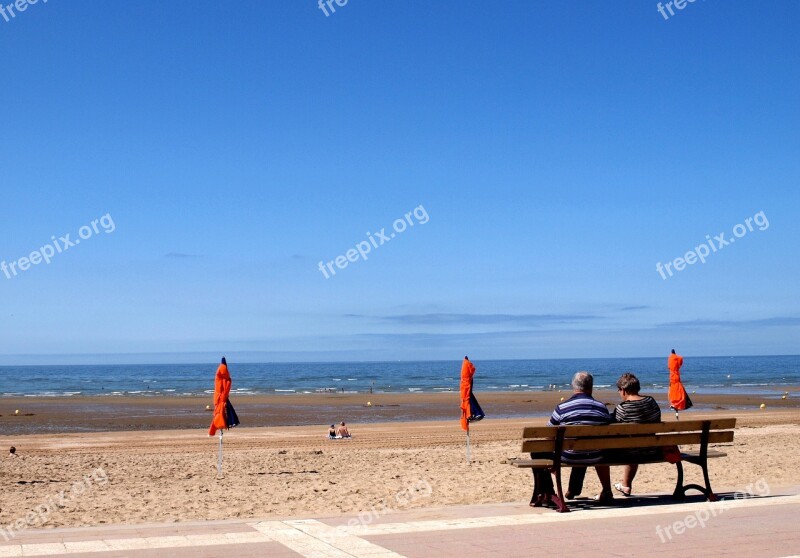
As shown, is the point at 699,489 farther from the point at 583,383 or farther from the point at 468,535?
the point at 468,535

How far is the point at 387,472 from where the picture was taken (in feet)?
40.6

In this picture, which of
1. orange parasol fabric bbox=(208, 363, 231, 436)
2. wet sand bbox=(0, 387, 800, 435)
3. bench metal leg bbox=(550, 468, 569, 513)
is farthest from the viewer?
wet sand bbox=(0, 387, 800, 435)

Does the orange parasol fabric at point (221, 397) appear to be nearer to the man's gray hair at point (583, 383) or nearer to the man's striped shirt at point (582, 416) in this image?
the man's striped shirt at point (582, 416)

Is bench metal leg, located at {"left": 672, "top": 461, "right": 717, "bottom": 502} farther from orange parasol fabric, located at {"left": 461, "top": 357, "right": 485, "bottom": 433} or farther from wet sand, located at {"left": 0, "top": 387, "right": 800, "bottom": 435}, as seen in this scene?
wet sand, located at {"left": 0, "top": 387, "right": 800, "bottom": 435}

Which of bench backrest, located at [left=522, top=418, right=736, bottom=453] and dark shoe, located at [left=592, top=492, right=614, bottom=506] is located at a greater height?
bench backrest, located at [left=522, top=418, right=736, bottom=453]

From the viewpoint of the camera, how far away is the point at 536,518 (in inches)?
293

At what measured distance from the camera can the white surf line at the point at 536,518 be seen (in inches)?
274

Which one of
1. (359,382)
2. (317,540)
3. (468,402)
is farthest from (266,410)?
(359,382)

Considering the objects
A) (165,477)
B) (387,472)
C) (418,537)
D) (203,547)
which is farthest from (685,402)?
(203,547)

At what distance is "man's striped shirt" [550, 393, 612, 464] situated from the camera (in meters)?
8.17

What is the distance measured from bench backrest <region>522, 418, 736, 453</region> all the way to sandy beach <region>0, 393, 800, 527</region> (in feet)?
5.09

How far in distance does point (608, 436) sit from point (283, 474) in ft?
20.9

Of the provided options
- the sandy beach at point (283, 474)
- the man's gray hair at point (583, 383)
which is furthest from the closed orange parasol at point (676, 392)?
the man's gray hair at point (583, 383)

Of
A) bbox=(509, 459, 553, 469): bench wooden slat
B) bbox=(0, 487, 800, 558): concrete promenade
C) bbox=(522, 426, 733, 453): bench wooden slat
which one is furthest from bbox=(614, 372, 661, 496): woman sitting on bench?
bbox=(509, 459, 553, 469): bench wooden slat
